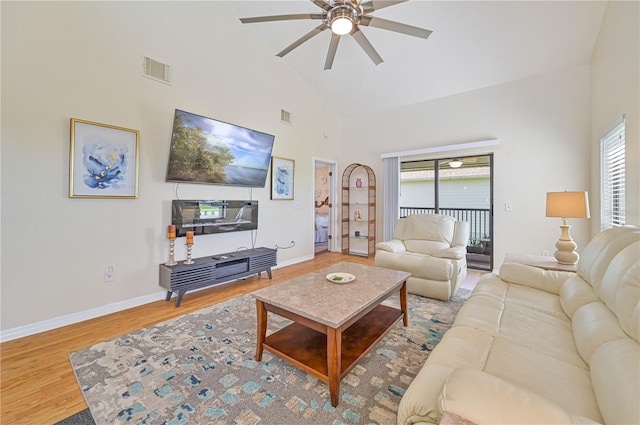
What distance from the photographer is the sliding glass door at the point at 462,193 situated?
14.5ft

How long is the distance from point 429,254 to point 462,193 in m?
1.83

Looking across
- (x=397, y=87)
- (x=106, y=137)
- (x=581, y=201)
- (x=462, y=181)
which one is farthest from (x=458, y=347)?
(x=397, y=87)

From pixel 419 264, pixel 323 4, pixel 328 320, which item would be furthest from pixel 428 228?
pixel 323 4

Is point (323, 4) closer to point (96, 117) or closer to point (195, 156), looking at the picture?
point (195, 156)

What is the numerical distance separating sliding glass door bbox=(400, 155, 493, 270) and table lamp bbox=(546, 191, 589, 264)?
6.02 ft

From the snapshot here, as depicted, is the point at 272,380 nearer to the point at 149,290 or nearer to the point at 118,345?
the point at 118,345

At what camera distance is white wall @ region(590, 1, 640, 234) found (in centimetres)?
208

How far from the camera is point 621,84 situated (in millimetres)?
→ 2406

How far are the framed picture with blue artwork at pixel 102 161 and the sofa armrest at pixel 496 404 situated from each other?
11.0ft

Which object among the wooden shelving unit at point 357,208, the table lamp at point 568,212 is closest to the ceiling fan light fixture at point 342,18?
the table lamp at point 568,212

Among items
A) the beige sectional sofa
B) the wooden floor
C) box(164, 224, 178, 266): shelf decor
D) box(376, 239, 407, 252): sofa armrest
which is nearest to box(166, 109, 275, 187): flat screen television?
box(164, 224, 178, 266): shelf decor

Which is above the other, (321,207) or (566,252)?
(321,207)

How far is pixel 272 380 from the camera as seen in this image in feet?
5.62

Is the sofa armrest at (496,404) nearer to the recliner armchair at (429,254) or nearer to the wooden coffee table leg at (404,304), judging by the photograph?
the wooden coffee table leg at (404,304)
